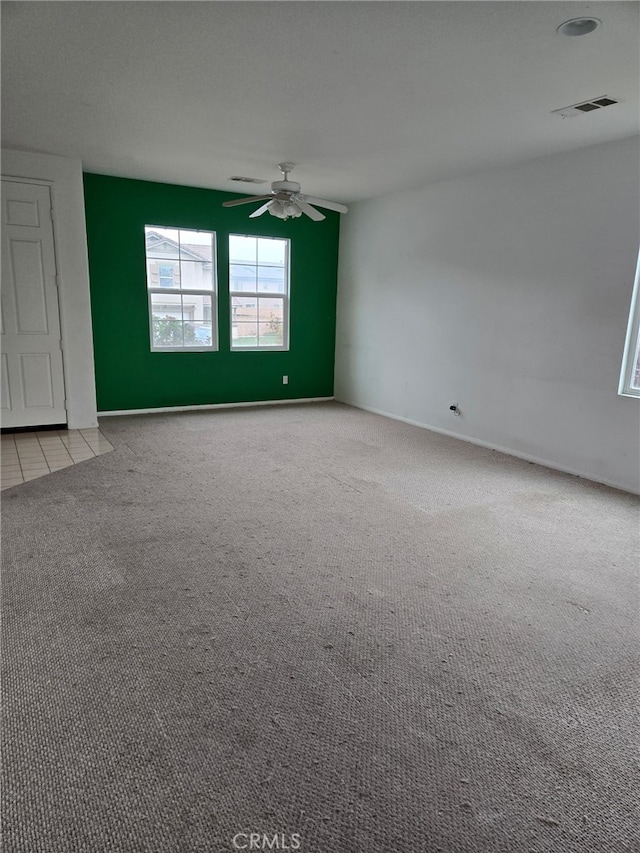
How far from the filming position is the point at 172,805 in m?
1.41

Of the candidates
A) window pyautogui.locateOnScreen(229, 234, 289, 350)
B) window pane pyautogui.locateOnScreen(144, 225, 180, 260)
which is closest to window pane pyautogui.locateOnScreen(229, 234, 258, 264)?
window pyautogui.locateOnScreen(229, 234, 289, 350)

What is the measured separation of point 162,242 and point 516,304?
3.98 meters

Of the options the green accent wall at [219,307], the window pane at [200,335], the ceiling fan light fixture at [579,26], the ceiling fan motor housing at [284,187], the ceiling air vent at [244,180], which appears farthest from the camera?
the window pane at [200,335]

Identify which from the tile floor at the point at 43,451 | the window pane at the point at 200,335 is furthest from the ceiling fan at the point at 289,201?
the tile floor at the point at 43,451

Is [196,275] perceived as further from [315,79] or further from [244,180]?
[315,79]

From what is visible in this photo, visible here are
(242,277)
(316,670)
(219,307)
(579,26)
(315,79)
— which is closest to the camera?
(316,670)

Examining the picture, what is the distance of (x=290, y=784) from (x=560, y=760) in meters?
0.83

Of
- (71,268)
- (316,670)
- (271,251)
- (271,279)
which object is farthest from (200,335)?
(316,670)

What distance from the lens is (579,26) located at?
7.61 feet

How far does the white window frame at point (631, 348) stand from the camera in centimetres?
387

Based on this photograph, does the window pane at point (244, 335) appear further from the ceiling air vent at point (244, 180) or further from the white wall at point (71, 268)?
the white wall at point (71, 268)

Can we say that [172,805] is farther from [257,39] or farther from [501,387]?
[501,387]

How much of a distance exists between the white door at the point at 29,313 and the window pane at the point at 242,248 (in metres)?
2.11

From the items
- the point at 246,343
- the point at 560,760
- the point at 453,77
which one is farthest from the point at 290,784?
the point at 246,343
